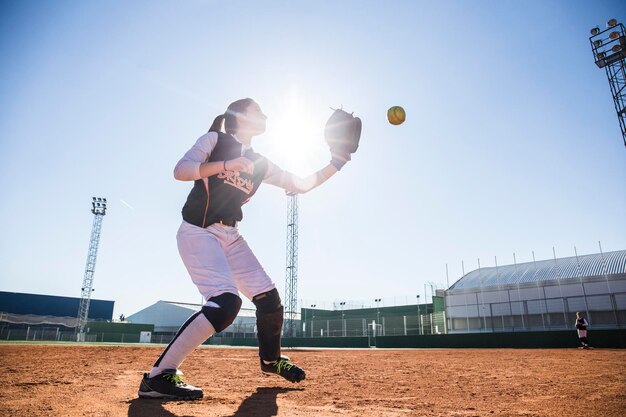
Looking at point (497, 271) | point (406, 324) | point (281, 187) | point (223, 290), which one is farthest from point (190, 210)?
point (497, 271)

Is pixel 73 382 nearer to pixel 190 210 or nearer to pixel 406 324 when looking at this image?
pixel 190 210

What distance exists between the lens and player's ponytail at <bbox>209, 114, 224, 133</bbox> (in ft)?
11.4

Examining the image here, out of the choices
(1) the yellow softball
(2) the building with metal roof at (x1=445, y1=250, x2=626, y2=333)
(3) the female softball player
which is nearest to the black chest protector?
(3) the female softball player

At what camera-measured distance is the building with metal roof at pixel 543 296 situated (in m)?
26.3

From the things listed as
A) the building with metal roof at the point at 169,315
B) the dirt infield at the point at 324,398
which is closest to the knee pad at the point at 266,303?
the dirt infield at the point at 324,398

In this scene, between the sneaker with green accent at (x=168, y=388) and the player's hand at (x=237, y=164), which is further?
the player's hand at (x=237, y=164)

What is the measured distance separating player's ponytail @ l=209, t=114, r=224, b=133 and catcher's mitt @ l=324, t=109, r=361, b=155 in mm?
1088

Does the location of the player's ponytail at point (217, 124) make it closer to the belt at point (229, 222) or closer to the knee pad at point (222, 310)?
the belt at point (229, 222)

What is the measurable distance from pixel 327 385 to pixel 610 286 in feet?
104

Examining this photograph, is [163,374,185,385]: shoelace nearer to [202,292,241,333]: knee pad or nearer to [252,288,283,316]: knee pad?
[202,292,241,333]: knee pad

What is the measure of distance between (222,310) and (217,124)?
5.70 ft

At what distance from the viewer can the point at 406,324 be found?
104 feet

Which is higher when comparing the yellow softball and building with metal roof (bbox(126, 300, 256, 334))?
the yellow softball

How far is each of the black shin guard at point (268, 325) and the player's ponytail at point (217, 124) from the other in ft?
5.18
